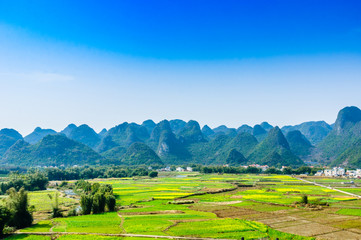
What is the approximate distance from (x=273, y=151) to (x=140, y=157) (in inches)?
2860

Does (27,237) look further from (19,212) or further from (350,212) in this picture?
(350,212)

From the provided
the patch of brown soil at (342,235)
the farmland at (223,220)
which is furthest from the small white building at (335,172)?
the patch of brown soil at (342,235)

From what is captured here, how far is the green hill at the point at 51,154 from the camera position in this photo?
149250mm

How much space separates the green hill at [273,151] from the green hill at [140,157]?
179 ft

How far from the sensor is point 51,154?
507 ft

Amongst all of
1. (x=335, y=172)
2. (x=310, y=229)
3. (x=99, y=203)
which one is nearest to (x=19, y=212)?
(x=99, y=203)

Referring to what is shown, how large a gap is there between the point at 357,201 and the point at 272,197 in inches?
466

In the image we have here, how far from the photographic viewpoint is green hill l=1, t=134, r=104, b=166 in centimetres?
14925

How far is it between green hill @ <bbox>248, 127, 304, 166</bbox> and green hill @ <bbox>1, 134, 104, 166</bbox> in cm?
8662

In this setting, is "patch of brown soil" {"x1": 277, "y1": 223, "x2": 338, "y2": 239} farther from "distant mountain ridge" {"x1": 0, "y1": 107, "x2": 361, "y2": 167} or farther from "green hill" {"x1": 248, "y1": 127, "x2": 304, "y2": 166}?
"green hill" {"x1": 248, "y1": 127, "x2": 304, "y2": 166}

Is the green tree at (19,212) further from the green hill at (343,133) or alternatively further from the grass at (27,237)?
the green hill at (343,133)

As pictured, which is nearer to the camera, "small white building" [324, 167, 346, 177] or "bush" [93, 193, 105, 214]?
"bush" [93, 193, 105, 214]

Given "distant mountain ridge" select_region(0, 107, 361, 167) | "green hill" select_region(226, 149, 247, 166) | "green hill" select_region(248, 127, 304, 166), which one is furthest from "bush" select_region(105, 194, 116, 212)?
"green hill" select_region(248, 127, 304, 166)

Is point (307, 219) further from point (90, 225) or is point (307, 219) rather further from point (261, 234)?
point (90, 225)
